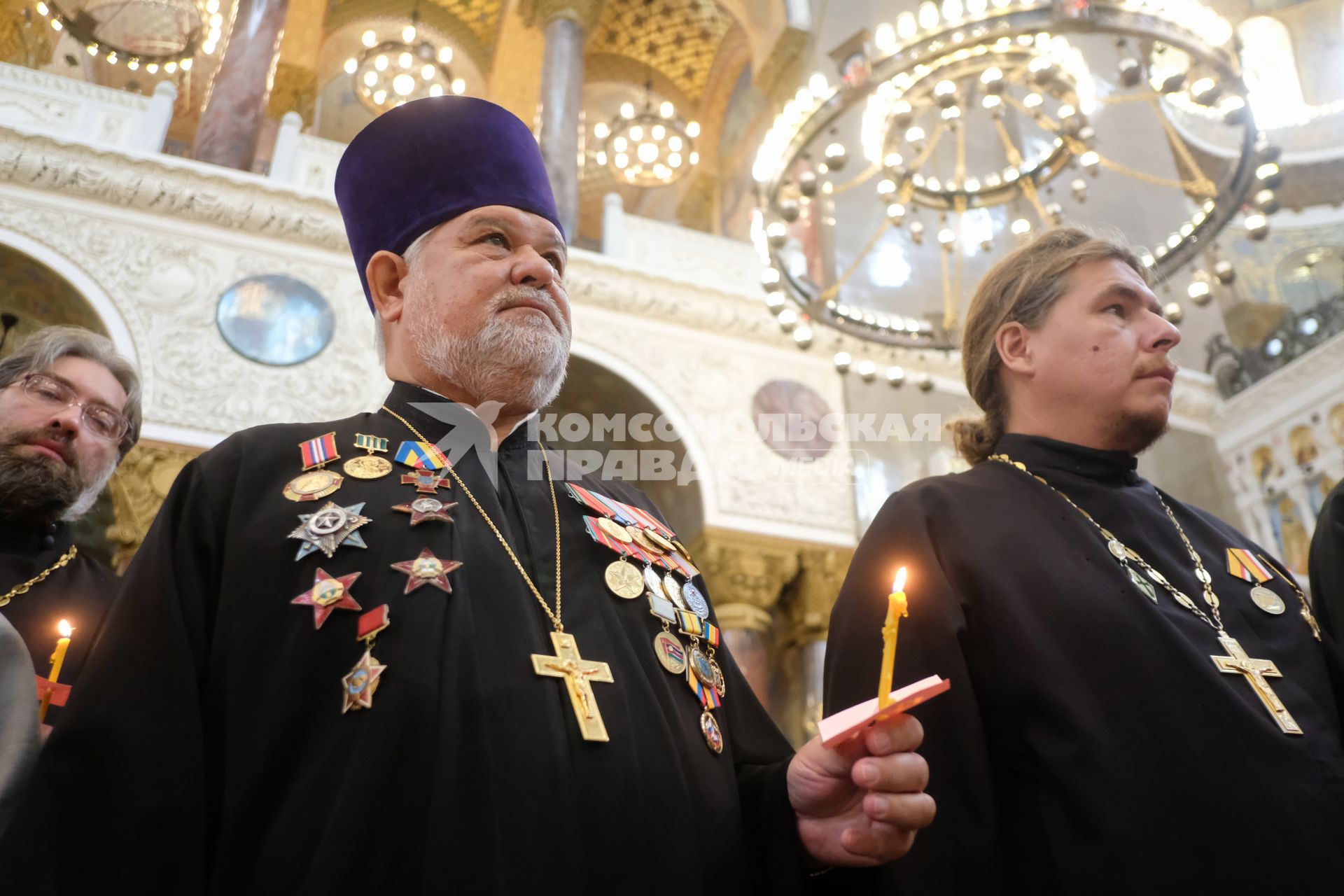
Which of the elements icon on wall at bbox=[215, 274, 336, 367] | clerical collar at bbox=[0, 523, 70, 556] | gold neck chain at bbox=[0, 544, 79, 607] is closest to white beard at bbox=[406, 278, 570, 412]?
gold neck chain at bbox=[0, 544, 79, 607]

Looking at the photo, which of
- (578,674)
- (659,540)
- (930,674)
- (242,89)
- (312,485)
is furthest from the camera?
(242,89)

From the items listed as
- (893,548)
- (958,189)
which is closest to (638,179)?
(958,189)

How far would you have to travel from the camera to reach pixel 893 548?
1.91m

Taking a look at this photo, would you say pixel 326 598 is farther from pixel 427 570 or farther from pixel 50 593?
pixel 50 593

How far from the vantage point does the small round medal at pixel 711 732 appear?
5.42 ft

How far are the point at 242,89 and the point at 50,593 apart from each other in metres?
6.42

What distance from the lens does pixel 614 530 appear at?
6.09ft

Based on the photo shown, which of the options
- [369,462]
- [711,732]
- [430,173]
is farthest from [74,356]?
[711,732]

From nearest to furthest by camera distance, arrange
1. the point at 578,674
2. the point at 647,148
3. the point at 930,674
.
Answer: the point at 578,674
the point at 930,674
the point at 647,148

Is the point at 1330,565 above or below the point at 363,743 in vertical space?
above

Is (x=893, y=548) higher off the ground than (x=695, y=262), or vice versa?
(x=695, y=262)

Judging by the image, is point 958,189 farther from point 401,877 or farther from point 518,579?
point 401,877

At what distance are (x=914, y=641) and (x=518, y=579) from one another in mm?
681

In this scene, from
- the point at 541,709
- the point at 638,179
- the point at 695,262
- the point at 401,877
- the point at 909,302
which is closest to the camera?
the point at 401,877
